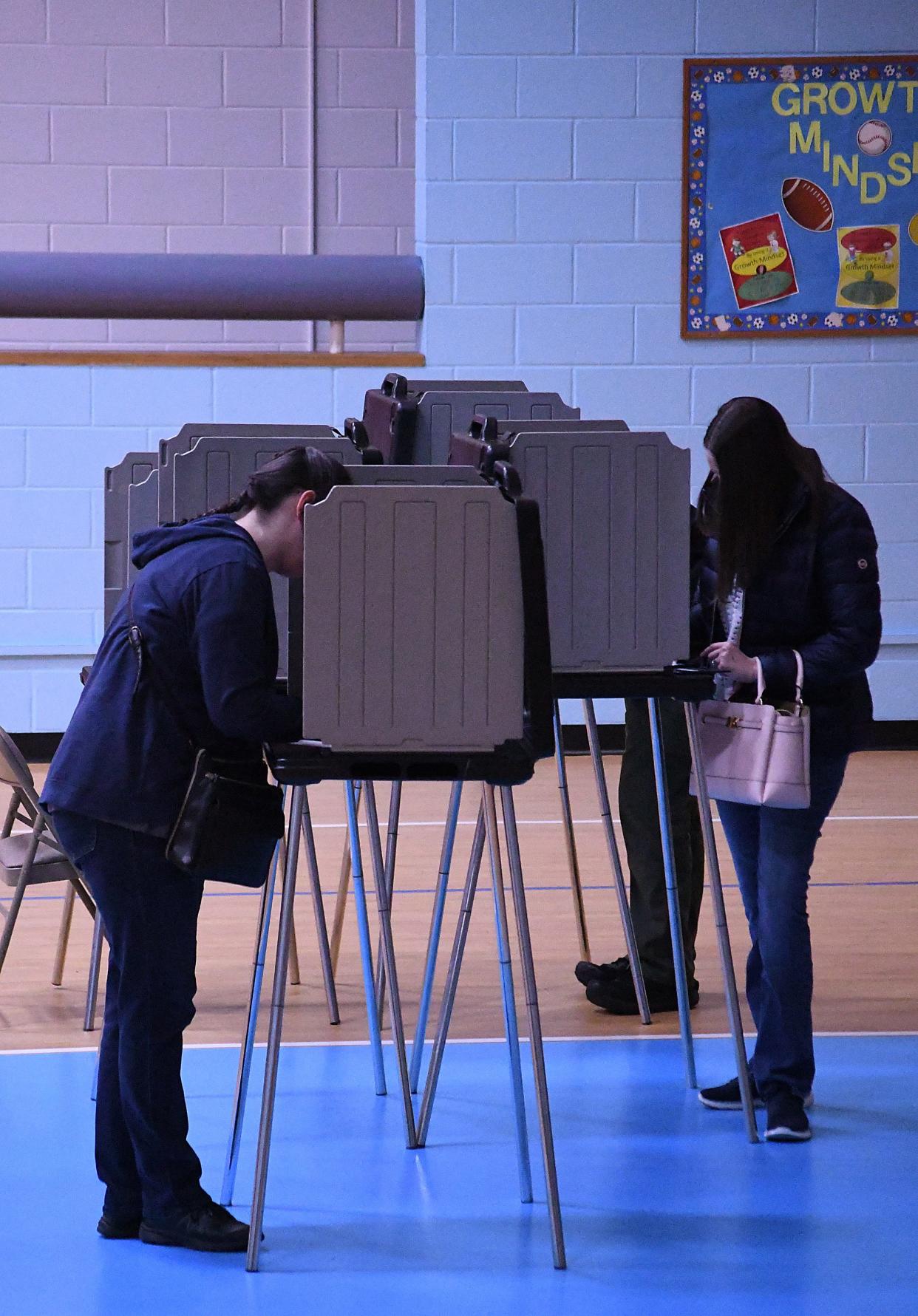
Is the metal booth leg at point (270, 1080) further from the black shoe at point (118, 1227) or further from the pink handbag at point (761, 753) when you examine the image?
the pink handbag at point (761, 753)

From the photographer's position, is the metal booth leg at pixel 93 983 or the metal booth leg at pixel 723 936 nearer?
the metal booth leg at pixel 723 936

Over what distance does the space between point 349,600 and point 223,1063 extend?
1320 mm

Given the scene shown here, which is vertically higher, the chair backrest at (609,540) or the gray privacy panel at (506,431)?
the gray privacy panel at (506,431)

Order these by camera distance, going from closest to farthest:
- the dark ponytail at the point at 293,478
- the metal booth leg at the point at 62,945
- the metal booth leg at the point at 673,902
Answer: the dark ponytail at the point at 293,478 < the metal booth leg at the point at 673,902 < the metal booth leg at the point at 62,945

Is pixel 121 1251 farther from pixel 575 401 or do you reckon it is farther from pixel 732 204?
pixel 732 204

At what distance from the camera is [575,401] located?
20.1 feet

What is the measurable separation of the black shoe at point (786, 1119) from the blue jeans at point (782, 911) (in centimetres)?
1

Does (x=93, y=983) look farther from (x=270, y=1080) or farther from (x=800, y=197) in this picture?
(x=800, y=197)

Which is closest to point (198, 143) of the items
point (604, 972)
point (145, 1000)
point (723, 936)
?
point (604, 972)

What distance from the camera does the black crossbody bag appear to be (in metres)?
2.02

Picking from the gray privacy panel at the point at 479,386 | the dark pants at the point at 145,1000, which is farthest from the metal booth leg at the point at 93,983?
the gray privacy panel at the point at 479,386

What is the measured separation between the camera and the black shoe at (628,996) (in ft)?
10.7

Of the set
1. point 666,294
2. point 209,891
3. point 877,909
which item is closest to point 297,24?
point 666,294

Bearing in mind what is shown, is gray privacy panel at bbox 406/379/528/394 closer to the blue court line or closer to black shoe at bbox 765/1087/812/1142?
the blue court line
